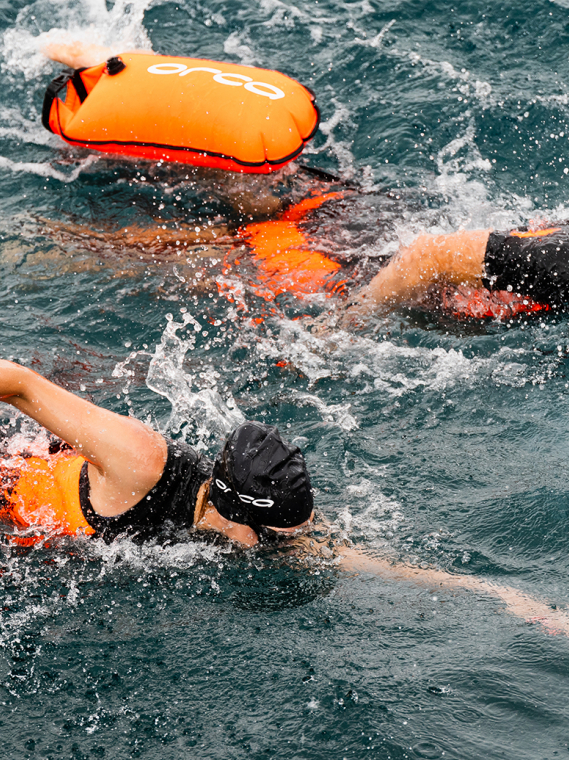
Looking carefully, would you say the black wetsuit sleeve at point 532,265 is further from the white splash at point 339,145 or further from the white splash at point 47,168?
the white splash at point 47,168

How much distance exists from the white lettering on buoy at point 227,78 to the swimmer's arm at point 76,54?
987 mm

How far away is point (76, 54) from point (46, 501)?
5.21m

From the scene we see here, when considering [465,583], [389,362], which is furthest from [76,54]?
[465,583]

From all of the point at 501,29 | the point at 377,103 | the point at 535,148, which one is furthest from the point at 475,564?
the point at 501,29

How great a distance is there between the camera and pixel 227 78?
21.5ft

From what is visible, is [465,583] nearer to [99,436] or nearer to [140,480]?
[140,480]

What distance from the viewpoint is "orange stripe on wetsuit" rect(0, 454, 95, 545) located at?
3.77 m

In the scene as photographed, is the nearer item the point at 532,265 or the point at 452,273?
the point at 532,265

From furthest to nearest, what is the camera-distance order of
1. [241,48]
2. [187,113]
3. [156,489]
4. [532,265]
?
1. [241,48]
2. [187,113]
3. [532,265]
4. [156,489]

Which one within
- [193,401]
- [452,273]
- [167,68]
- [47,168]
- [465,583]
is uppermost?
[167,68]

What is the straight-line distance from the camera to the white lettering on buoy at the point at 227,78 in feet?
21.1

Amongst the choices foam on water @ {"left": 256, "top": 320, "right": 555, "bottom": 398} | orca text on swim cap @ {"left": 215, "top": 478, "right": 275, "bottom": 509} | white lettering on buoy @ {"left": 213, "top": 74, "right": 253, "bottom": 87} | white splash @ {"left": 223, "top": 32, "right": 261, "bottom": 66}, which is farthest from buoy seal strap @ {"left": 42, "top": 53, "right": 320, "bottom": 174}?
orca text on swim cap @ {"left": 215, "top": 478, "right": 275, "bottom": 509}

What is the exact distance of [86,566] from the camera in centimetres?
398

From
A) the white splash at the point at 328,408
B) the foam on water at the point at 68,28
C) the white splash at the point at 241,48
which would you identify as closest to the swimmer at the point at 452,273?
the white splash at the point at 328,408
